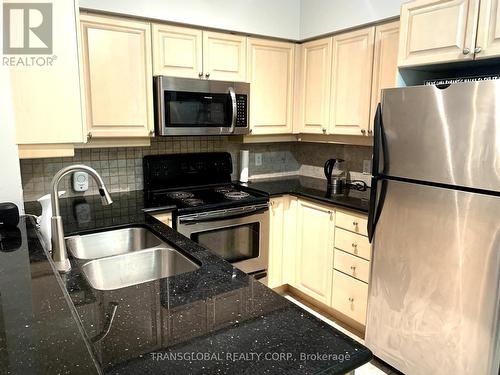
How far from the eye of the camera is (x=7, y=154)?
5.32 feet

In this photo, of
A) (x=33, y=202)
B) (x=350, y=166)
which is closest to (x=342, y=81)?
(x=350, y=166)

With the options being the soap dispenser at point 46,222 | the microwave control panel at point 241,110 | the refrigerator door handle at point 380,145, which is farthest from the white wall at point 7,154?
the refrigerator door handle at point 380,145

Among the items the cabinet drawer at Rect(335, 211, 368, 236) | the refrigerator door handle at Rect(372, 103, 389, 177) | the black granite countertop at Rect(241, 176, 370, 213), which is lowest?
the cabinet drawer at Rect(335, 211, 368, 236)

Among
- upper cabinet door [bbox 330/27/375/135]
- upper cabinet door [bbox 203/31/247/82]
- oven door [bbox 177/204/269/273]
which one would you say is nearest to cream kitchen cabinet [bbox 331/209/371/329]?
oven door [bbox 177/204/269/273]

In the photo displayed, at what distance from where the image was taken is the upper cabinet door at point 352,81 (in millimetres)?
2406

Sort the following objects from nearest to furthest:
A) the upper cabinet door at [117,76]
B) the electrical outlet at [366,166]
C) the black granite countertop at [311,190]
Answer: the upper cabinet door at [117,76]
the black granite countertop at [311,190]
the electrical outlet at [366,166]

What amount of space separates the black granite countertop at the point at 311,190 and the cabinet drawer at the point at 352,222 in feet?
0.20

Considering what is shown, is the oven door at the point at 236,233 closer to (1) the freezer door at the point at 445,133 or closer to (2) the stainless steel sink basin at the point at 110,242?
(2) the stainless steel sink basin at the point at 110,242

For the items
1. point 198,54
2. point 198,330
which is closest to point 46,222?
point 198,330

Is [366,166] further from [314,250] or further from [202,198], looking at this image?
[202,198]

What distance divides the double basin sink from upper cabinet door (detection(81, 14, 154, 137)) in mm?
779

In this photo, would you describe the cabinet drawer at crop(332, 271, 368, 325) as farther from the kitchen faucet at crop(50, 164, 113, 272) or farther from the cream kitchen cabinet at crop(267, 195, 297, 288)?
the kitchen faucet at crop(50, 164, 113, 272)

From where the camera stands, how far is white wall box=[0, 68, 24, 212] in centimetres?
Result: 159

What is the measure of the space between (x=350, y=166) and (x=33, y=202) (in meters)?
2.34
